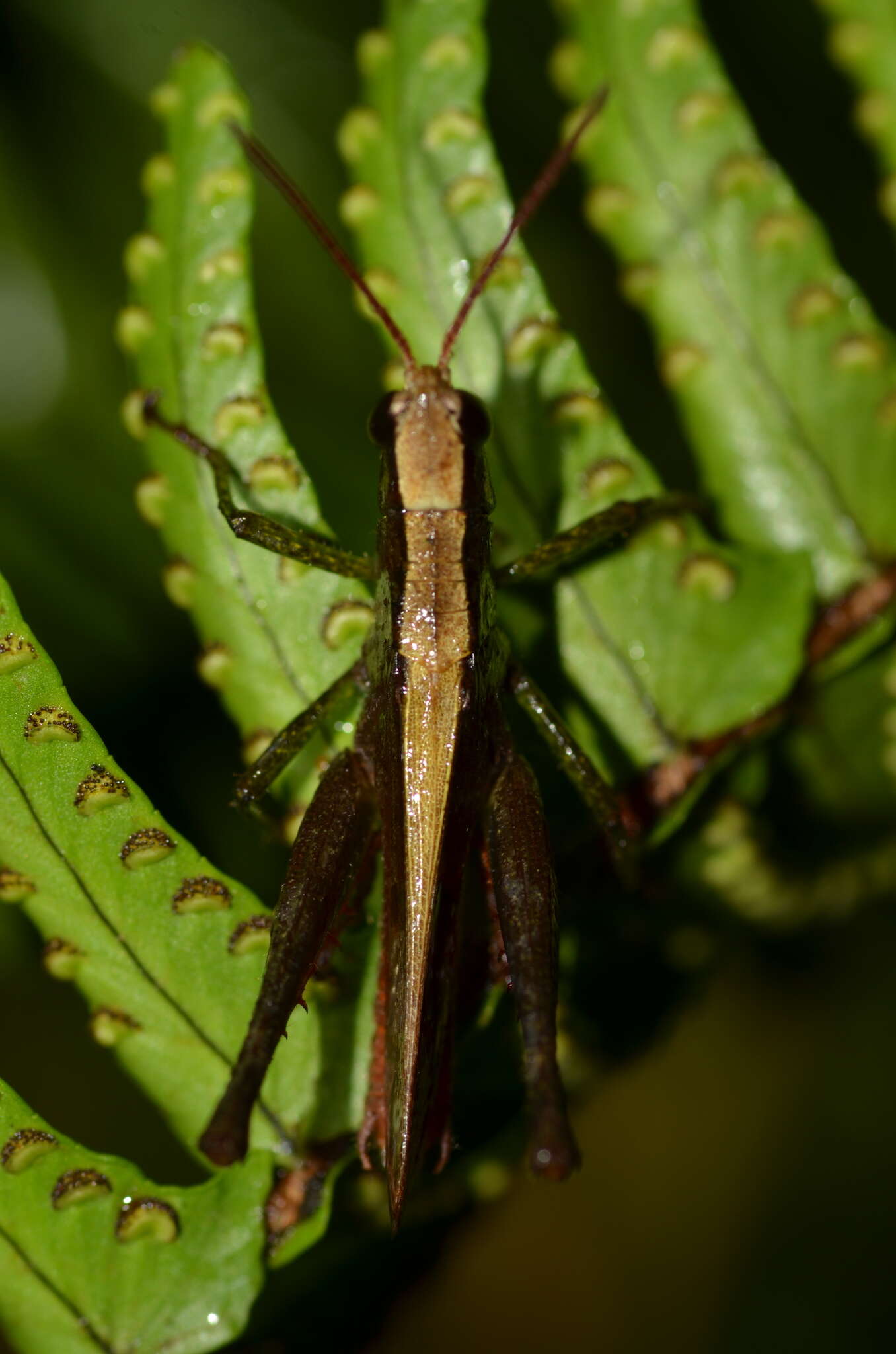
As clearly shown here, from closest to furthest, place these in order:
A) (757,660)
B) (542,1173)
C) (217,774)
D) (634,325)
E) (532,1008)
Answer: (542,1173) < (532,1008) < (757,660) < (217,774) < (634,325)

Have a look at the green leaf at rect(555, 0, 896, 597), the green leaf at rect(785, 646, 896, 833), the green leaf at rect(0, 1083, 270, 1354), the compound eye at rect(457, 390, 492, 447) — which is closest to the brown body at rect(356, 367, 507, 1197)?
the compound eye at rect(457, 390, 492, 447)

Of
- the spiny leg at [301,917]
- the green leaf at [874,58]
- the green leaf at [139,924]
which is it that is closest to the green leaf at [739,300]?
the green leaf at [874,58]

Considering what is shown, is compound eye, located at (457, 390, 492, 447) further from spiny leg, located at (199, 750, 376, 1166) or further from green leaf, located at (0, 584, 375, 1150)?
green leaf, located at (0, 584, 375, 1150)

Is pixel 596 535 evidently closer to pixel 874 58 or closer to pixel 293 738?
pixel 293 738

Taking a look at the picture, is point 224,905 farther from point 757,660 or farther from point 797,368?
point 797,368

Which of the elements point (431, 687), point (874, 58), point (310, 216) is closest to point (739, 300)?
point (874, 58)

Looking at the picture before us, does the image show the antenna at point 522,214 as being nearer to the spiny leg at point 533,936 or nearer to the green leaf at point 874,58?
the green leaf at point 874,58

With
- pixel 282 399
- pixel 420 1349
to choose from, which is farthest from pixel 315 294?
pixel 420 1349

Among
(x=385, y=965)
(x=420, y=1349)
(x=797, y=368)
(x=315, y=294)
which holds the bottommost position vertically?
(x=420, y=1349)
